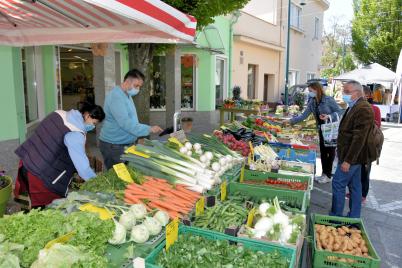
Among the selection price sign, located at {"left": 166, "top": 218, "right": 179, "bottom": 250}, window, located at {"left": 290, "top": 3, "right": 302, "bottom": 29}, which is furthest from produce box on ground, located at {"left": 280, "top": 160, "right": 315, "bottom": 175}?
window, located at {"left": 290, "top": 3, "right": 302, "bottom": 29}

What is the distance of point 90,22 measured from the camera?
428 cm

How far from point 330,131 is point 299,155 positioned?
4.02ft

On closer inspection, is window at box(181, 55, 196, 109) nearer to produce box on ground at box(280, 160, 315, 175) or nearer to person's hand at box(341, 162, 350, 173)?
produce box on ground at box(280, 160, 315, 175)

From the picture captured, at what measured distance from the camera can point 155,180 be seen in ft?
12.1

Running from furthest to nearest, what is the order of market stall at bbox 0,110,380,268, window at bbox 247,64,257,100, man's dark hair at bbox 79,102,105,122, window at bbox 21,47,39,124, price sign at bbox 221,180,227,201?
window at bbox 247,64,257,100 < window at bbox 21,47,39,124 < price sign at bbox 221,180,227,201 < man's dark hair at bbox 79,102,105,122 < market stall at bbox 0,110,380,268

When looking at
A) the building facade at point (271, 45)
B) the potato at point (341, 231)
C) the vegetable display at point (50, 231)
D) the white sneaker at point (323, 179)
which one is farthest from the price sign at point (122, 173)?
the building facade at point (271, 45)

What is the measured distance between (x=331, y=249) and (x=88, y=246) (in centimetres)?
266

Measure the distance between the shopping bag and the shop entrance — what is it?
1075cm

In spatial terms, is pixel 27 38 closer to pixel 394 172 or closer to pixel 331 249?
pixel 331 249

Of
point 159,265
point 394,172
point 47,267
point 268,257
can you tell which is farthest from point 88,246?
point 394,172

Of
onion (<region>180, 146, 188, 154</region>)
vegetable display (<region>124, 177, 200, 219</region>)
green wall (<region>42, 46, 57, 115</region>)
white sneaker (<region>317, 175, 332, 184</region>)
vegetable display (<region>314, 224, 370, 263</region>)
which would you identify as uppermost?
green wall (<region>42, 46, 57, 115</region>)

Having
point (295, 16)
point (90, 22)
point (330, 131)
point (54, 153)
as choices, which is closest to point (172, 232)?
point (54, 153)

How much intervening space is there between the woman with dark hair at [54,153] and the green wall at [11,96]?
336cm

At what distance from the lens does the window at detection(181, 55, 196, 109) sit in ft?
49.6
